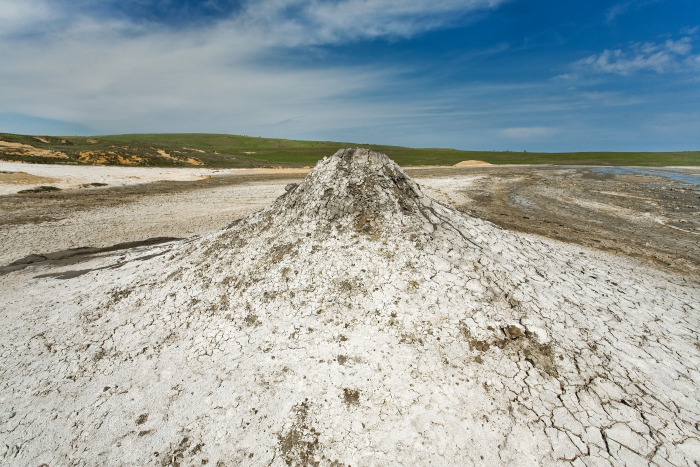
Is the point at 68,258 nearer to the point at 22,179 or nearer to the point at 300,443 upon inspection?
the point at 300,443

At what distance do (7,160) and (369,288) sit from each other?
2956 centimetres

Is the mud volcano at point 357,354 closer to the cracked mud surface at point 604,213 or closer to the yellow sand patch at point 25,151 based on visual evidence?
the cracked mud surface at point 604,213

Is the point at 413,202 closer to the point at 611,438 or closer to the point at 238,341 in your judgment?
the point at 238,341


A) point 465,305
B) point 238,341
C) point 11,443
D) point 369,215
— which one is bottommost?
point 11,443

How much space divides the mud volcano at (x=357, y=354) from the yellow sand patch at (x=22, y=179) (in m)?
15.4

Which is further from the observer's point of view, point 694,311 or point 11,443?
point 694,311

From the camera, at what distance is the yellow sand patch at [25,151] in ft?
79.9

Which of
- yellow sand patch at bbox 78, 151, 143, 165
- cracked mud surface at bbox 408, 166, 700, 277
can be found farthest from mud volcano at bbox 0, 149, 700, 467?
yellow sand patch at bbox 78, 151, 143, 165

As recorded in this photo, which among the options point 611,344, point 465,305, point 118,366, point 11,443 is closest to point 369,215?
point 465,305

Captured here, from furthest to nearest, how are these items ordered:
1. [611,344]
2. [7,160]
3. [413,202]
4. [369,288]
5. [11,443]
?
1. [7,160]
2. [413,202]
3. [369,288]
4. [611,344]
5. [11,443]

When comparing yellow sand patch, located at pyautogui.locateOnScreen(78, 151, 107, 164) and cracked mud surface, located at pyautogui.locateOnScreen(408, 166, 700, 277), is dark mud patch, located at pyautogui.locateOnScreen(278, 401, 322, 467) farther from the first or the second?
yellow sand patch, located at pyautogui.locateOnScreen(78, 151, 107, 164)

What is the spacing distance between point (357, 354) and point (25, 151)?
1329 inches

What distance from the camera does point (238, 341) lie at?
12.0ft

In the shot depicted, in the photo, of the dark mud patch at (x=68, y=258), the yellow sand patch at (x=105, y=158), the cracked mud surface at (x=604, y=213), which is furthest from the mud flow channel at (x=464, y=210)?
the yellow sand patch at (x=105, y=158)
